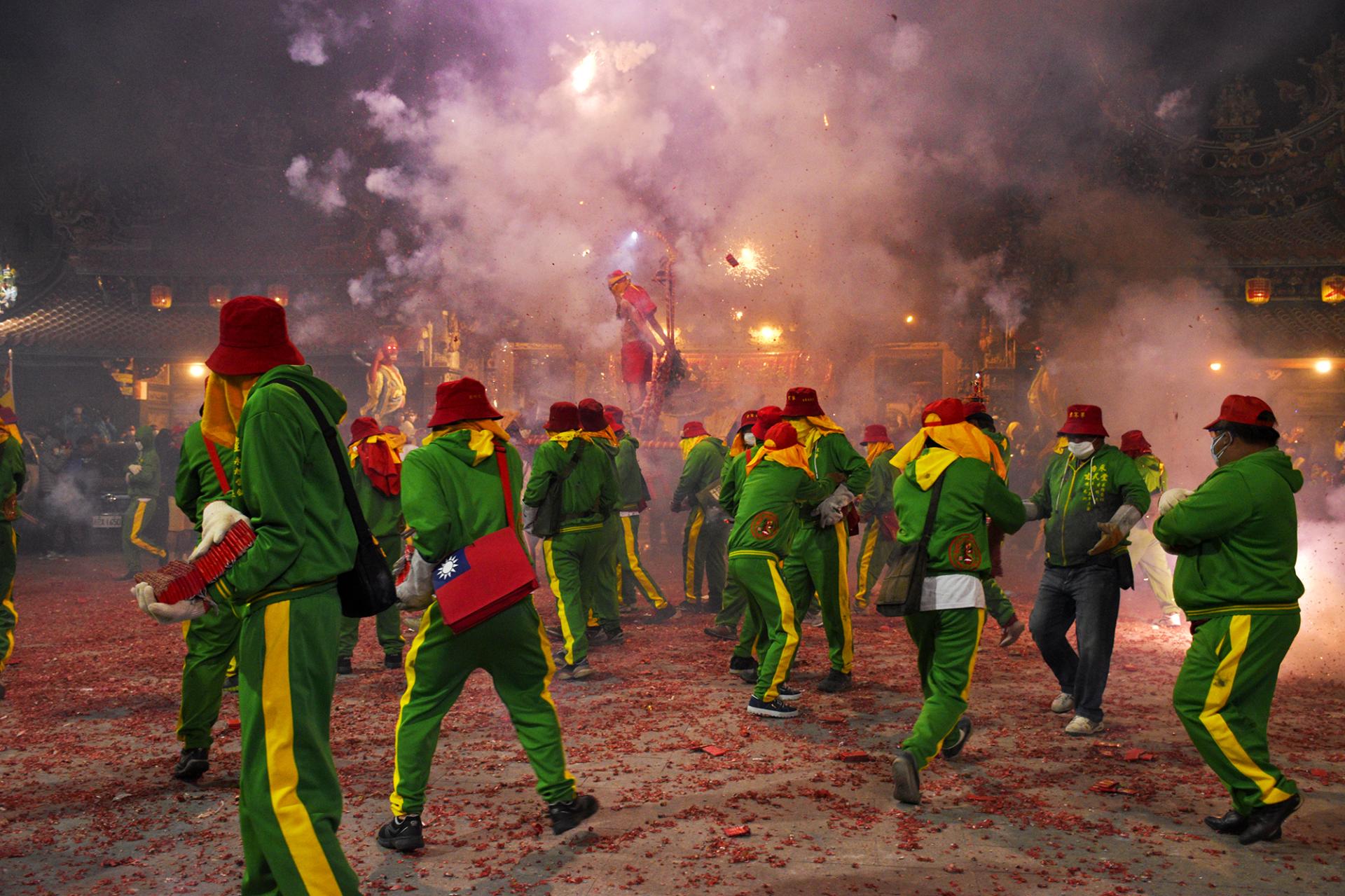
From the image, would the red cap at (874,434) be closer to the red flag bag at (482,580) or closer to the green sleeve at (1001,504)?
the green sleeve at (1001,504)

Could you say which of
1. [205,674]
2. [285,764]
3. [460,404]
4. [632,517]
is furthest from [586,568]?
[285,764]

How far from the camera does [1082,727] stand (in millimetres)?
5410

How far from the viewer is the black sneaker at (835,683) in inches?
254

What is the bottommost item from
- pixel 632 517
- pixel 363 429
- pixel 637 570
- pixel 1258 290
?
pixel 637 570

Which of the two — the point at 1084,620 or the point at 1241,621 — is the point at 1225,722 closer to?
the point at 1241,621

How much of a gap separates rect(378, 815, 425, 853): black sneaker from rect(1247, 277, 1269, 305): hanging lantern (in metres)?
19.3

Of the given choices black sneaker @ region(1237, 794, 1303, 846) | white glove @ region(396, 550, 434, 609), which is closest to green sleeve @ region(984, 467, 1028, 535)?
black sneaker @ region(1237, 794, 1303, 846)

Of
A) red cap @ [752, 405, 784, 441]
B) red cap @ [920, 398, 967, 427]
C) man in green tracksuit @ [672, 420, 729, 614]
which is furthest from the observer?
man in green tracksuit @ [672, 420, 729, 614]

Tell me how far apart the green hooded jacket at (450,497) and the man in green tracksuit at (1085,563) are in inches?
121

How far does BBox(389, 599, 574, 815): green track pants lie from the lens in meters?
3.70

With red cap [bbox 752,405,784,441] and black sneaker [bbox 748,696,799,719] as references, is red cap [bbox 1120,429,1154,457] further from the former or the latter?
black sneaker [bbox 748,696,799,719]

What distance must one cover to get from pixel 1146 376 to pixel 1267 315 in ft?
9.38

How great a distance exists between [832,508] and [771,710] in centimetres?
136

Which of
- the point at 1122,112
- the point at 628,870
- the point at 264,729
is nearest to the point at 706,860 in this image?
the point at 628,870
